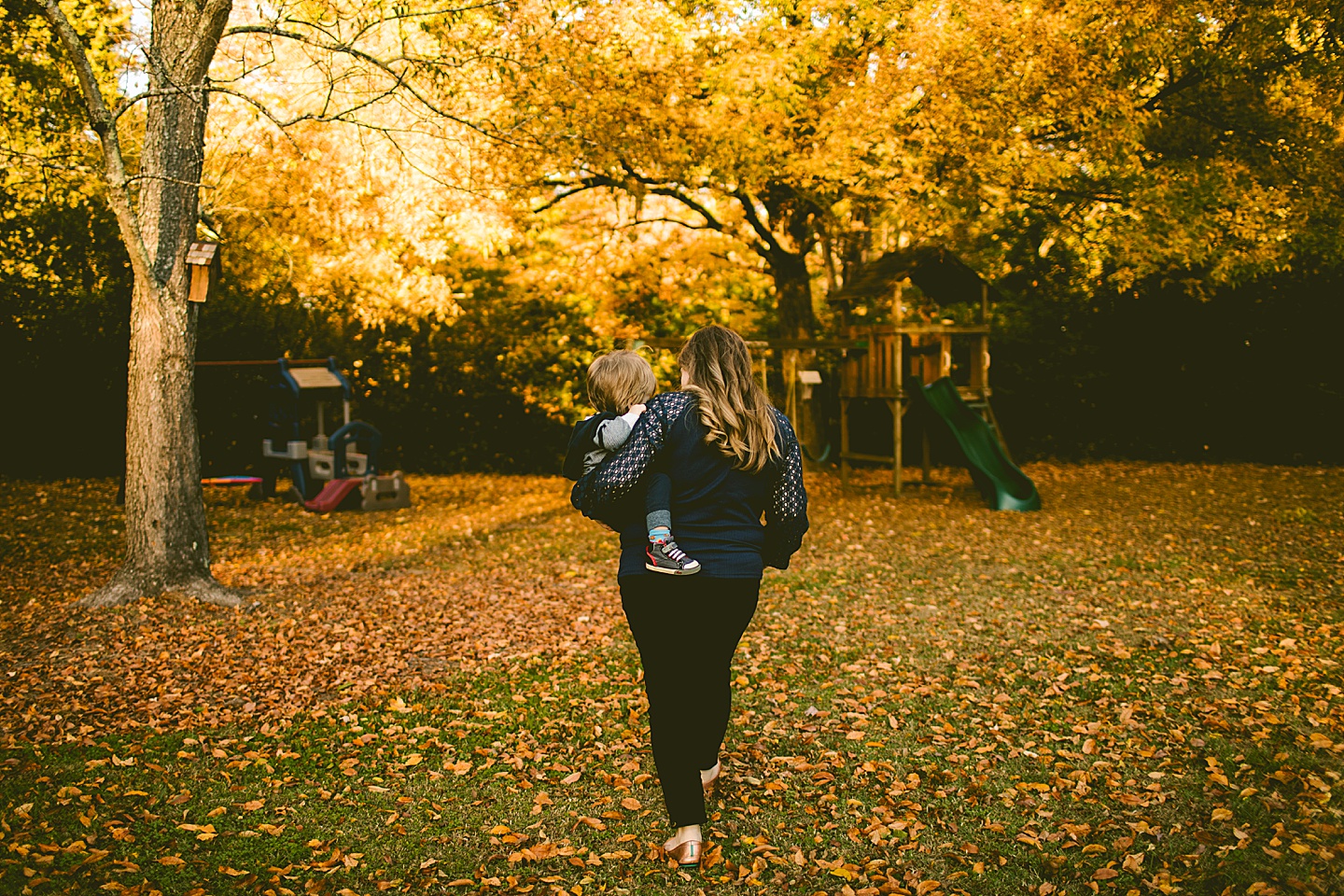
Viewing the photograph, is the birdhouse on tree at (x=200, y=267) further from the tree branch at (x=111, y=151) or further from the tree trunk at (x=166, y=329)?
the tree branch at (x=111, y=151)

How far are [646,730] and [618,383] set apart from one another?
223 cm

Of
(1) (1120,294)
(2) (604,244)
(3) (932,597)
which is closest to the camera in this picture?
(3) (932,597)

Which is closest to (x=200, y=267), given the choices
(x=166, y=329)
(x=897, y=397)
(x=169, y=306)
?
(x=169, y=306)

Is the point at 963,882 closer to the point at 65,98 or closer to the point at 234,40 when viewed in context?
the point at 65,98

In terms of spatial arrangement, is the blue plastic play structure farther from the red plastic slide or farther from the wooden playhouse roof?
the wooden playhouse roof

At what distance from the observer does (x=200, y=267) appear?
23.4 ft

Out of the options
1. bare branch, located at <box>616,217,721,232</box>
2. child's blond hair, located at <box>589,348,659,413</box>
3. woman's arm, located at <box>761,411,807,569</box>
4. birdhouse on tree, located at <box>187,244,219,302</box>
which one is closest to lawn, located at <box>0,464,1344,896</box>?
woman's arm, located at <box>761,411,807,569</box>

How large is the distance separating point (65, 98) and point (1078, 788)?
1087 centimetres

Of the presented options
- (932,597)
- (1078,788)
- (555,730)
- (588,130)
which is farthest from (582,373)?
(1078,788)

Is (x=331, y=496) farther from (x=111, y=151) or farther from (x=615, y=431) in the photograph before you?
(x=615, y=431)

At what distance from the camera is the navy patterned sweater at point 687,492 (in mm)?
3199

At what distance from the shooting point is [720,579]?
3.21 m

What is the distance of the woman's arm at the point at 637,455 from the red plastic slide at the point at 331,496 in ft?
31.9

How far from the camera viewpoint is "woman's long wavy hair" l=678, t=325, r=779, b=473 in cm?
319
